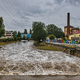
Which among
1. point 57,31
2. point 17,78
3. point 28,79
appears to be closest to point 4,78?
point 17,78

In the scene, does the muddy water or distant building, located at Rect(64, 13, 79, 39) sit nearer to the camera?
the muddy water

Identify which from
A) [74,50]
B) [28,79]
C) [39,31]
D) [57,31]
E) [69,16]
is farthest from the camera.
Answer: [57,31]

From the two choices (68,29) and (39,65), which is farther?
(68,29)

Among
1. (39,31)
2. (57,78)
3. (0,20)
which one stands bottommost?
(57,78)

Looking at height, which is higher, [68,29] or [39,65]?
[68,29]

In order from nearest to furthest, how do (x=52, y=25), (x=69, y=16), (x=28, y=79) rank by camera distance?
1. (x=28, y=79)
2. (x=69, y=16)
3. (x=52, y=25)

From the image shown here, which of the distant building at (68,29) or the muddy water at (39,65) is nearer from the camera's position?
the muddy water at (39,65)

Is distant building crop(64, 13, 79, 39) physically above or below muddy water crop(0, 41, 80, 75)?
above

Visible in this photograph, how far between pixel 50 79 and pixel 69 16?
56.0 m

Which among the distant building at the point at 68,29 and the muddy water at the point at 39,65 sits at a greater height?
the distant building at the point at 68,29

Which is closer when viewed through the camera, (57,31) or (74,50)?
(74,50)

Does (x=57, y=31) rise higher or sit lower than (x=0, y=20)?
lower

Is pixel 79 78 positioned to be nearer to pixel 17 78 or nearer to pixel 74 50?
pixel 17 78

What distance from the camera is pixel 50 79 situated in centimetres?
591
